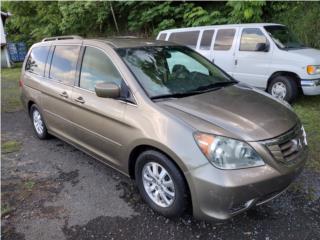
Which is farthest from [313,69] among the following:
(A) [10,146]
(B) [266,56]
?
(A) [10,146]

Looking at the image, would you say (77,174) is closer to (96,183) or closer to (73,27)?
(96,183)

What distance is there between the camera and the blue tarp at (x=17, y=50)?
21375mm

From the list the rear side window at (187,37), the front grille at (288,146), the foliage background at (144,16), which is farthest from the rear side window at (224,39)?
the front grille at (288,146)

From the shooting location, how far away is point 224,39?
8.05 m

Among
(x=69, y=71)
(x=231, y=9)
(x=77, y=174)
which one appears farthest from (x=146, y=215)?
(x=231, y=9)

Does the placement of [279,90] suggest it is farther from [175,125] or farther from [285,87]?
[175,125]

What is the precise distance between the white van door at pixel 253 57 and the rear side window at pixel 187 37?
4.51 ft

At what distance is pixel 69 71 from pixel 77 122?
29.0 inches

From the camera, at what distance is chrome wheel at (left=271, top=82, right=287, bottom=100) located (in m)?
7.03

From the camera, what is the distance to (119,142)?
3.43 m

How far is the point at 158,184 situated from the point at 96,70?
1.61 metres

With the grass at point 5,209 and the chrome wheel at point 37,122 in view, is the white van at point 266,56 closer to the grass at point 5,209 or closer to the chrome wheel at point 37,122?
the chrome wheel at point 37,122

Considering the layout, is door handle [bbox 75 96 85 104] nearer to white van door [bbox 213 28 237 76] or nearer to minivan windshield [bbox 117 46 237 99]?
minivan windshield [bbox 117 46 237 99]

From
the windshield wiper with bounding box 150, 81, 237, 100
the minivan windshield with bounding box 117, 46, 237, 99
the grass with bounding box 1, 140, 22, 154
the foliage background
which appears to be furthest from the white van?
the grass with bounding box 1, 140, 22, 154
